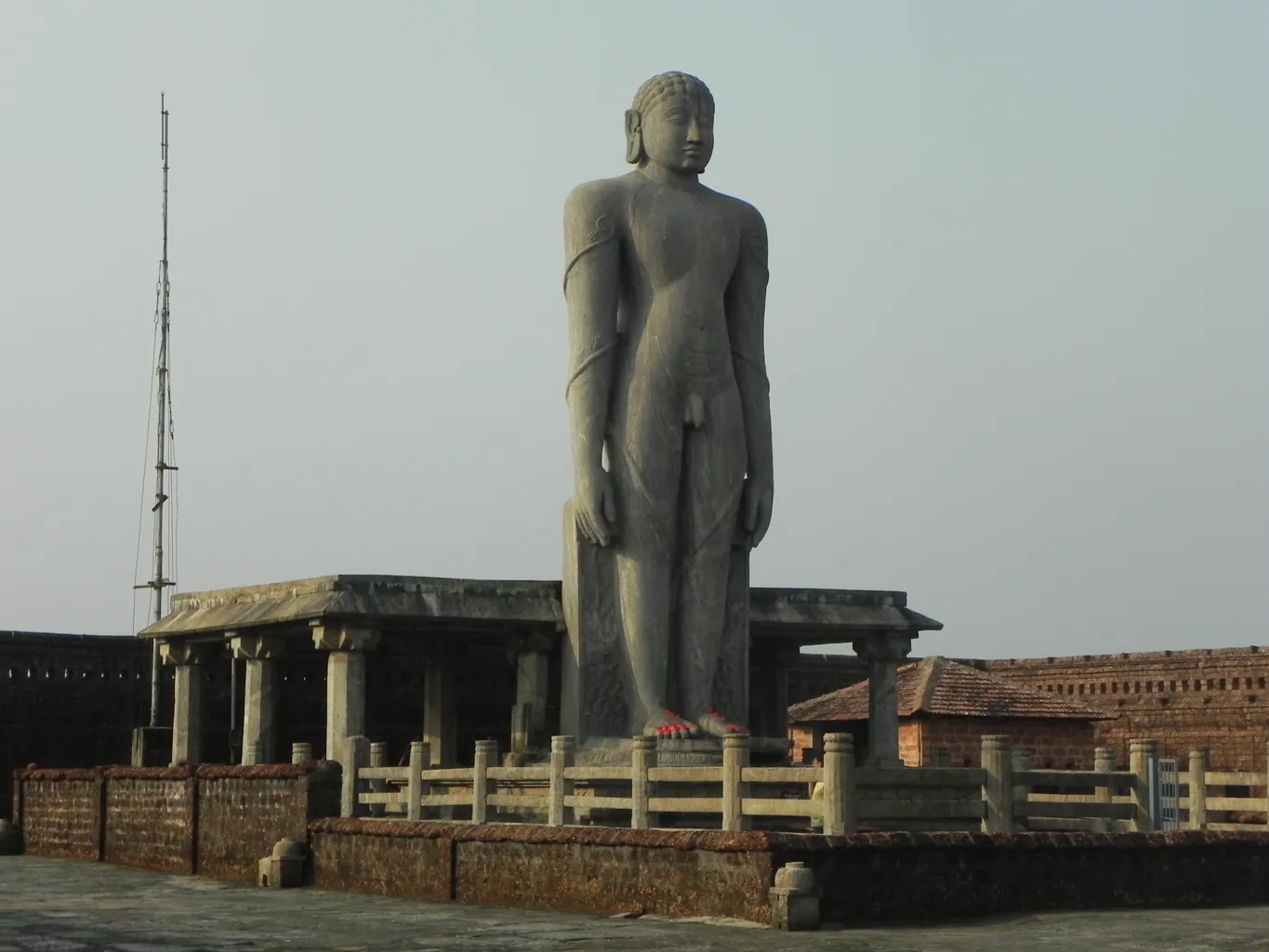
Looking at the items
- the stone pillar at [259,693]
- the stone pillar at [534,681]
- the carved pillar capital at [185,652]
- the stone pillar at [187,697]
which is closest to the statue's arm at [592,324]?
the stone pillar at [534,681]

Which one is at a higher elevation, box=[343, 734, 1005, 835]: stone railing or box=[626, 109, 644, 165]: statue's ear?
box=[626, 109, 644, 165]: statue's ear

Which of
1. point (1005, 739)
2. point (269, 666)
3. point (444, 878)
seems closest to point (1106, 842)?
point (1005, 739)

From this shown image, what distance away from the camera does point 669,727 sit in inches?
759

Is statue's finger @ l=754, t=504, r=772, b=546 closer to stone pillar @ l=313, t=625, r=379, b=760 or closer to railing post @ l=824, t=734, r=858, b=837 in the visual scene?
stone pillar @ l=313, t=625, r=379, b=760

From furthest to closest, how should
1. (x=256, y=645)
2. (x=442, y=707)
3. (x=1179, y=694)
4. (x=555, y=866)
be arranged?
(x=1179, y=694)
(x=442, y=707)
(x=256, y=645)
(x=555, y=866)

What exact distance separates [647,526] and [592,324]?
1.99 metres

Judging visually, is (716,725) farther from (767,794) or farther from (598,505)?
(598,505)

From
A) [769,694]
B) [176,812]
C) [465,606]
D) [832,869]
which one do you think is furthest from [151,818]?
[832,869]

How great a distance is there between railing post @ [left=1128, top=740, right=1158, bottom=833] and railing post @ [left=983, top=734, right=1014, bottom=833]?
1.66 metres

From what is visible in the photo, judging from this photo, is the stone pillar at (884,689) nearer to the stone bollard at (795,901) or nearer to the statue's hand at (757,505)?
the statue's hand at (757,505)

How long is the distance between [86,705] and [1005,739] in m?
15.4

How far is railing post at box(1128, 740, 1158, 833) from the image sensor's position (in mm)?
17203

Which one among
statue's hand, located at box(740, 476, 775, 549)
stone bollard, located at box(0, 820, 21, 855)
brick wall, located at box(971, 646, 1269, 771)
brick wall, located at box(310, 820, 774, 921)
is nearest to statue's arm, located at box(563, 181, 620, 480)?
statue's hand, located at box(740, 476, 775, 549)

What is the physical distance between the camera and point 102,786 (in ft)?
77.8
